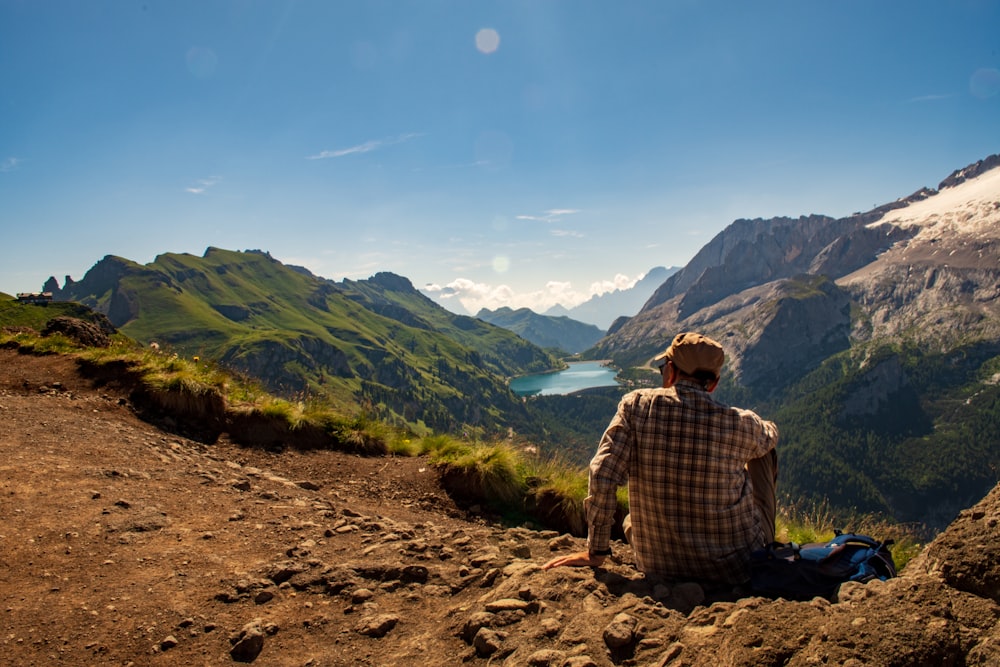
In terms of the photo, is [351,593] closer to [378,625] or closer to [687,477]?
[378,625]

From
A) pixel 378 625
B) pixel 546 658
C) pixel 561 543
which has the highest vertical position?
pixel 546 658

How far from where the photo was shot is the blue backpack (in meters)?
4.49

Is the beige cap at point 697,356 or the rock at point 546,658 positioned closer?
the rock at point 546,658

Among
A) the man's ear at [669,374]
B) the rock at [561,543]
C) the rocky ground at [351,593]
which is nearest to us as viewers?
the rocky ground at [351,593]

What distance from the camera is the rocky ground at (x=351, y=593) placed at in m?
3.34

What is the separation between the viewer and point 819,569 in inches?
181

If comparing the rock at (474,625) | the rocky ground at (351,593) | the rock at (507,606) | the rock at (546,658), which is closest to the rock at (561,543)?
the rocky ground at (351,593)

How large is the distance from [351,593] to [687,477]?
3.90 m

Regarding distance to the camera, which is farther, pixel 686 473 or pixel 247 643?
pixel 686 473

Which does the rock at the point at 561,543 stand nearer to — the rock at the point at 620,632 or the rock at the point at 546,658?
the rock at the point at 620,632

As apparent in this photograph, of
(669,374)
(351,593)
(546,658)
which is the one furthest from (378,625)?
(669,374)

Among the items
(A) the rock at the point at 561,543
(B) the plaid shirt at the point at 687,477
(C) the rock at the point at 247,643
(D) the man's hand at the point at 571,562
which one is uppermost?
(B) the plaid shirt at the point at 687,477

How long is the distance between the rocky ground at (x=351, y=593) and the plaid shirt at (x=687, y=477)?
1.23 ft

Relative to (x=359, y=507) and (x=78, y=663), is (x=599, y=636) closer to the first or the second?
(x=78, y=663)
